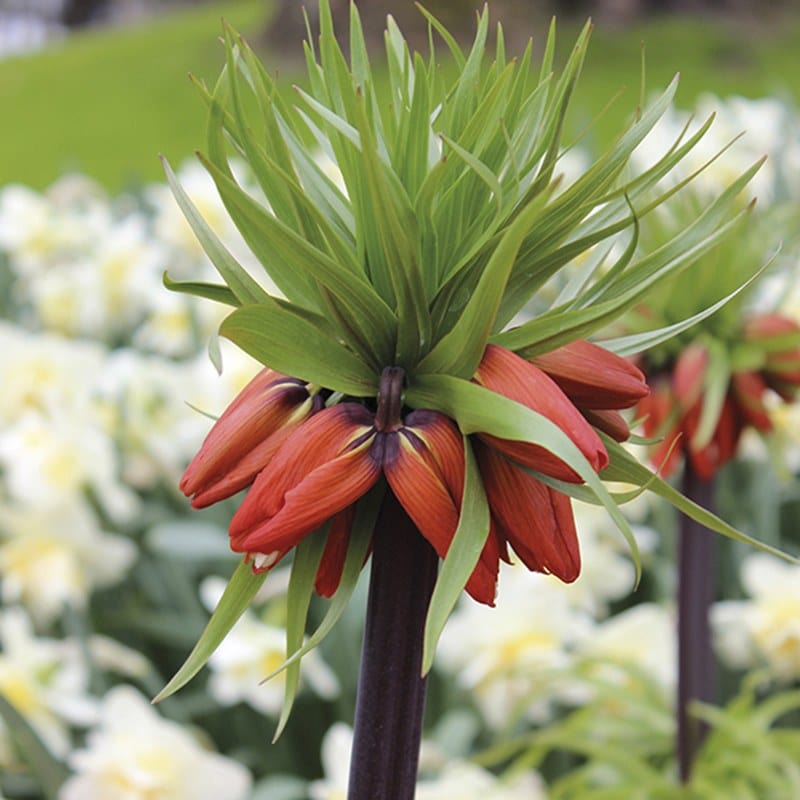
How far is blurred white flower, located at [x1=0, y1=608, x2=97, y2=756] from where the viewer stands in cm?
117

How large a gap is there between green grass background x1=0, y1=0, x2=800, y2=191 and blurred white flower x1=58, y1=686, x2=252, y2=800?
502 cm

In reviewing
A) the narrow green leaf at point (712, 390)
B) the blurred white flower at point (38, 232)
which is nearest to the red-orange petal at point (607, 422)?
the narrow green leaf at point (712, 390)

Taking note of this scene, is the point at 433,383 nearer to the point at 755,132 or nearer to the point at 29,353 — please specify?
the point at 29,353

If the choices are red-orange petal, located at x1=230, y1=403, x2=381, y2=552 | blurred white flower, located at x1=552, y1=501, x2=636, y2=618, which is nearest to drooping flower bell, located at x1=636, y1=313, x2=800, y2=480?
blurred white flower, located at x1=552, y1=501, x2=636, y2=618

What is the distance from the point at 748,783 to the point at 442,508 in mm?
738

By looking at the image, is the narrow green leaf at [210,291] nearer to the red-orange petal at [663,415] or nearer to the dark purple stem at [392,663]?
the dark purple stem at [392,663]

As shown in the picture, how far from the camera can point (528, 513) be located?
0.47 metres

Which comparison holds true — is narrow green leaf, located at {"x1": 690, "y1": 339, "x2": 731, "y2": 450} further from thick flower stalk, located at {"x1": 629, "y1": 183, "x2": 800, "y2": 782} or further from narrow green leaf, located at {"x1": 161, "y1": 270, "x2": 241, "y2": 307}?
narrow green leaf, located at {"x1": 161, "y1": 270, "x2": 241, "y2": 307}

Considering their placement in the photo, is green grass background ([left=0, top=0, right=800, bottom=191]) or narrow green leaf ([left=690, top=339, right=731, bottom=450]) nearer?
narrow green leaf ([left=690, top=339, right=731, bottom=450])

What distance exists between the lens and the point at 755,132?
2557 mm

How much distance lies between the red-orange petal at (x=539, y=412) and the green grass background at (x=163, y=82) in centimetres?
551

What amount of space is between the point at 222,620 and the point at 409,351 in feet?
0.41

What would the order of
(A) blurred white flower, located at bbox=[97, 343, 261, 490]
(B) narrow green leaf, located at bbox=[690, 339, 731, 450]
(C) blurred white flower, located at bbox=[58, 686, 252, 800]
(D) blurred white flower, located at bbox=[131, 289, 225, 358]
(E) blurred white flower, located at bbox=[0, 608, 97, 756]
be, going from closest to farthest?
(B) narrow green leaf, located at bbox=[690, 339, 731, 450], (C) blurred white flower, located at bbox=[58, 686, 252, 800], (E) blurred white flower, located at bbox=[0, 608, 97, 756], (A) blurred white flower, located at bbox=[97, 343, 261, 490], (D) blurred white flower, located at bbox=[131, 289, 225, 358]

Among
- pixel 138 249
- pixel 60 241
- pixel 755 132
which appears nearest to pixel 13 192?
pixel 60 241
